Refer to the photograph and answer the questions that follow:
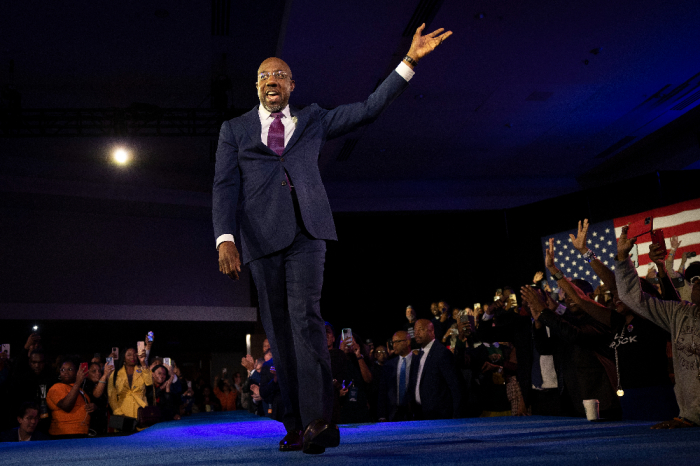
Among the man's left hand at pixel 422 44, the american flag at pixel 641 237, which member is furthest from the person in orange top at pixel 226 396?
the man's left hand at pixel 422 44

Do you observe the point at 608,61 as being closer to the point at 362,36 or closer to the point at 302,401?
the point at 362,36

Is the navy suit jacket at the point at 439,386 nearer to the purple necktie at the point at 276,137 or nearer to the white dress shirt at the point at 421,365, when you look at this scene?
the white dress shirt at the point at 421,365

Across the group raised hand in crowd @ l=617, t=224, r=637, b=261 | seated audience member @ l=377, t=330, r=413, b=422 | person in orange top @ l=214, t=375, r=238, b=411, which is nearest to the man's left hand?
raised hand in crowd @ l=617, t=224, r=637, b=261

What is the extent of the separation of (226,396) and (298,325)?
50.4ft

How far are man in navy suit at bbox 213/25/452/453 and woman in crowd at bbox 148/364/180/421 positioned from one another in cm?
748

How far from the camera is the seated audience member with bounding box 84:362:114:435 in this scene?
22.0ft

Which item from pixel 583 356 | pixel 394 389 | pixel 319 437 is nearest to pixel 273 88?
pixel 319 437

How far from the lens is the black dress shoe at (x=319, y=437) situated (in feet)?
5.76

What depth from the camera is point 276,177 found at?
204cm

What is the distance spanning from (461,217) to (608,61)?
637cm

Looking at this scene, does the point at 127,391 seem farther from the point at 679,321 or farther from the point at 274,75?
the point at 679,321

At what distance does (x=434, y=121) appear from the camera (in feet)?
35.7

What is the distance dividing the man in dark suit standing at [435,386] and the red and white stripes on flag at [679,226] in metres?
4.22

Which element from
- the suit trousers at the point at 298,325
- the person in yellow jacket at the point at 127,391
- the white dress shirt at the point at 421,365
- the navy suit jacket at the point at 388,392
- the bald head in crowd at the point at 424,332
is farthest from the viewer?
the person in yellow jacket at the point at 127,391
